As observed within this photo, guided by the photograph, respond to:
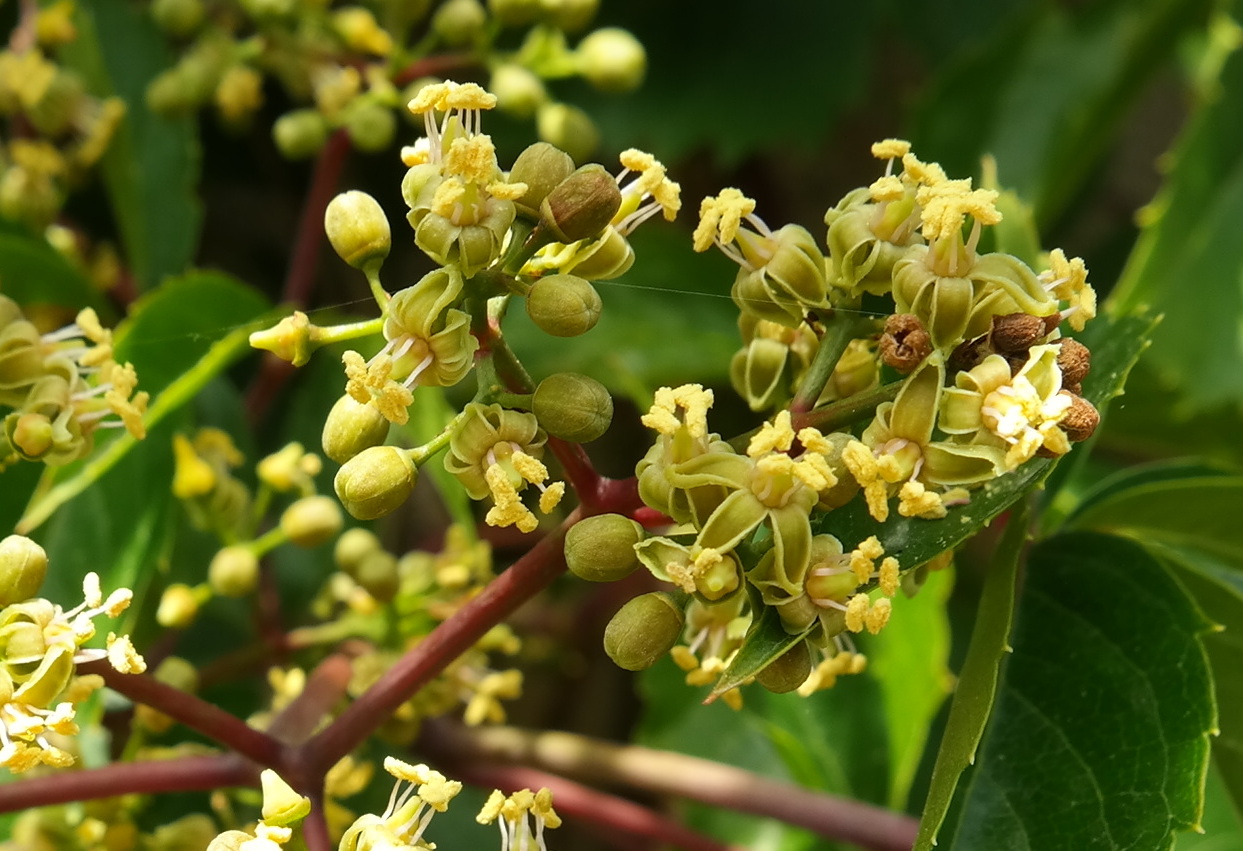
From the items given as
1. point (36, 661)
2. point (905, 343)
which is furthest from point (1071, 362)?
point (36, 661)

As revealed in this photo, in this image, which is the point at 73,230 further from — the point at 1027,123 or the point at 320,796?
the point at 1027,123

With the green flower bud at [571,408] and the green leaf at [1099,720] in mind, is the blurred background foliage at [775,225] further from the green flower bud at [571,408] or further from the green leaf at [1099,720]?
the green flower bud at [571,408]

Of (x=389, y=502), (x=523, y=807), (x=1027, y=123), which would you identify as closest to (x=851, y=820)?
(x=523, y=807)

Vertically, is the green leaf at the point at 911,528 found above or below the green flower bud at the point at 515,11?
below

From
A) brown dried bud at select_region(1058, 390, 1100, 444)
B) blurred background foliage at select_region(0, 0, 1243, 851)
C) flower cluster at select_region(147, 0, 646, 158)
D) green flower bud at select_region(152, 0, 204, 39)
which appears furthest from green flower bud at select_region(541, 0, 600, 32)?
brown dried bud at select_region(1058, 390, 1100, 444)

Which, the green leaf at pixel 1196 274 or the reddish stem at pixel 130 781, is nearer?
the reddish stem at pixel 130 781

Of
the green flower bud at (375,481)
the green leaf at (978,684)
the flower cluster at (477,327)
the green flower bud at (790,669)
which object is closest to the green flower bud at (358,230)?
the flower cluster at (477,327)
